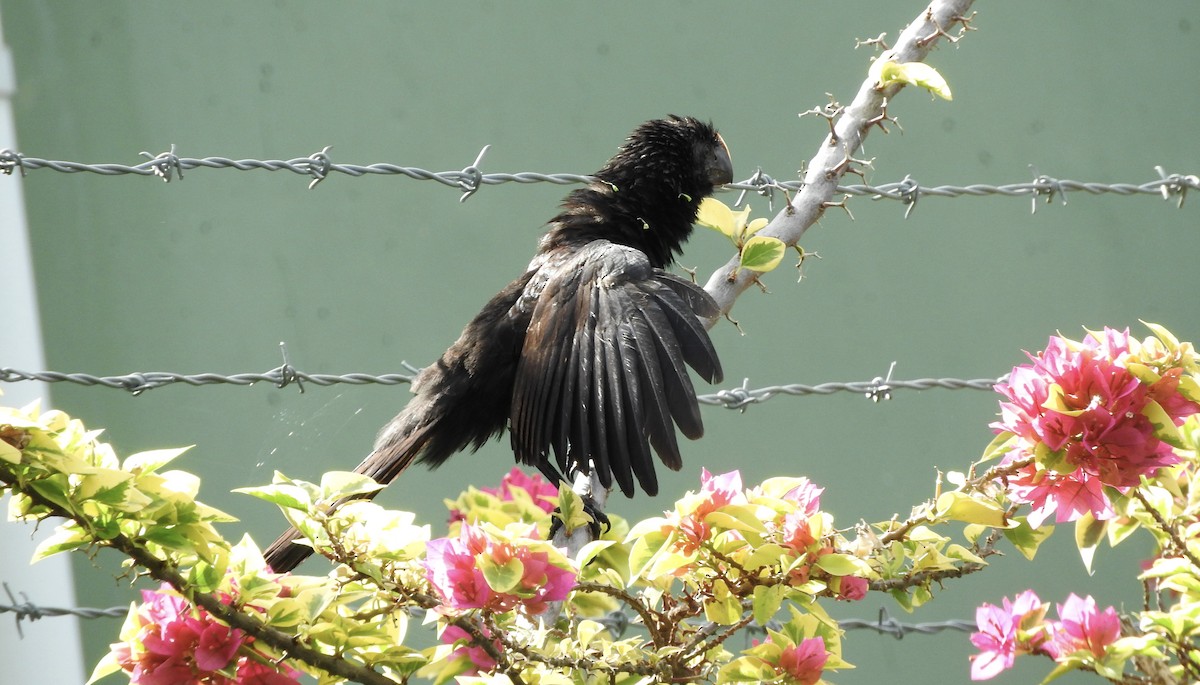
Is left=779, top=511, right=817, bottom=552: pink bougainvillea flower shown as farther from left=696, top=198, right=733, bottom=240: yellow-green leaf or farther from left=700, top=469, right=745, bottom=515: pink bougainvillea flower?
left=696, top=198, right=733, bottom=240: yellow-green leaf

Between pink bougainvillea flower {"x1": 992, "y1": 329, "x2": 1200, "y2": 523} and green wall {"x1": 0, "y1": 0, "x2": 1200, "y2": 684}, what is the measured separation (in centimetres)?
192

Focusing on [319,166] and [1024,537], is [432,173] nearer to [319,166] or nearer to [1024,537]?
[319,166]

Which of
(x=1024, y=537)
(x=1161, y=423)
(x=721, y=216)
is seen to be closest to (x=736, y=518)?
(x=1024, y=537)

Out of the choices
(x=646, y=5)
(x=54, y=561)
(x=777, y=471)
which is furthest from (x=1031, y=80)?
(x=54, y=561)

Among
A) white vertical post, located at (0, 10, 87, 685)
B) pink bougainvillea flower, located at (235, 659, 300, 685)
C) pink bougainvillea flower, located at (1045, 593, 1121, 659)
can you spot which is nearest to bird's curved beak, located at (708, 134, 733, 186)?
pink bougainvillea flower, located at (1045, 593, 1121, 659)

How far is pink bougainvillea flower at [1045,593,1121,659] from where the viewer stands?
1554mm

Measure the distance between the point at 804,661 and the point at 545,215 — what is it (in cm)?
223

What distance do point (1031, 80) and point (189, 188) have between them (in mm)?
2572

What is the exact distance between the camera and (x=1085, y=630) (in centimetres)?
157

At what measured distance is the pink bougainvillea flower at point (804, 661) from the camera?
55.5 inches

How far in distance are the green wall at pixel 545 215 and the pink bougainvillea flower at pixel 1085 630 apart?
177 centimetres

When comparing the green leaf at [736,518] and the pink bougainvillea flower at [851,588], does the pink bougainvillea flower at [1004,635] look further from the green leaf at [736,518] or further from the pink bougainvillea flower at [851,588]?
the green leaf at [736,518]

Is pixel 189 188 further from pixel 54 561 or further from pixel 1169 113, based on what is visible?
pixel 1169 113

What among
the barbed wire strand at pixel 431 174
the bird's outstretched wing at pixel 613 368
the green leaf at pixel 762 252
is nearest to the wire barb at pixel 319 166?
the barbed wire strand at pixel 431 174
